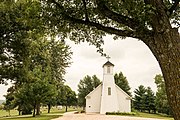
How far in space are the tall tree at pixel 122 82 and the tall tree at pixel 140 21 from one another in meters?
61.3

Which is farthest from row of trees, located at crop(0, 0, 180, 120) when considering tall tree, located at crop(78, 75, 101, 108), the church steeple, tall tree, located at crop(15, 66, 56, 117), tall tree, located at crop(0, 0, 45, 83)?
tall tree, located at crop(78, 75, 101, 108)

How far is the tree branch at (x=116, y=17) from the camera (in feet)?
15.0

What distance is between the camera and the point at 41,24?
18.2ft

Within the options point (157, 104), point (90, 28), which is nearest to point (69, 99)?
point (157, 104)

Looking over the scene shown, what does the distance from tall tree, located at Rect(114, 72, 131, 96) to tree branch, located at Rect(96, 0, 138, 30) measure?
62.1 metres

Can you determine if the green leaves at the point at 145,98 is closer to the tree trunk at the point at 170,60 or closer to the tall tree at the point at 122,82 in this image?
the tall tree at the point at 122,82

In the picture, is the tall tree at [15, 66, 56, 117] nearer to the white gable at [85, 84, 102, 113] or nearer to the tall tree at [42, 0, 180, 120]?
the white gable at [85, 84, 102, 113]

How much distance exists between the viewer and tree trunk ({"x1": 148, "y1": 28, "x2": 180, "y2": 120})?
3.77m

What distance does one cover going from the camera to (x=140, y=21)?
14.5 feet

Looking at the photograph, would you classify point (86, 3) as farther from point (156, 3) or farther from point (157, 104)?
point (157, 104)

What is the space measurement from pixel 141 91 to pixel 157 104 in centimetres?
486

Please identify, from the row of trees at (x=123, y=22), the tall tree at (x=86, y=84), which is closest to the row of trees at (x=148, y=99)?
the tall tree at (x=86, y=84)

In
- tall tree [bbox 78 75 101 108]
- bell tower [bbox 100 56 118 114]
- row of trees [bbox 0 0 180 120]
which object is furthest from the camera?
tall tree [bbox 78 75 101 108]

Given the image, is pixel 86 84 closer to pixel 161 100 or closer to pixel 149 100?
pixel 149 100
